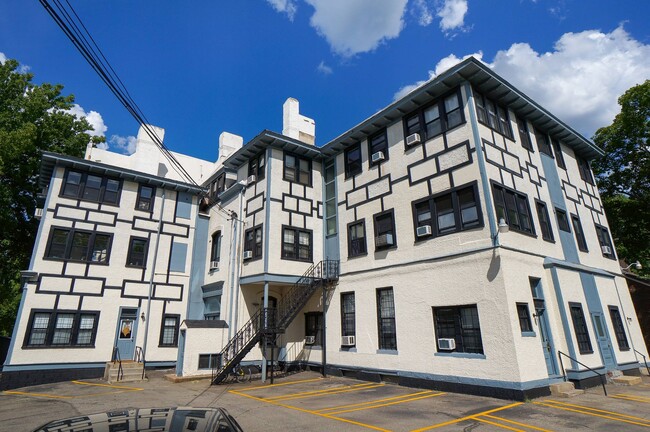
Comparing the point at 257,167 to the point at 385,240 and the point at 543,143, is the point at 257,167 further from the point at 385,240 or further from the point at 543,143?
the point at 543,143

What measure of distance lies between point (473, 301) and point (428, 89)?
8113mm

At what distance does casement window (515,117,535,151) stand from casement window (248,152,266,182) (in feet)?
38.5

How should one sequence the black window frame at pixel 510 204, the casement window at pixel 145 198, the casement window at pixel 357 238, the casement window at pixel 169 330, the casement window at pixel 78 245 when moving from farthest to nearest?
1. the casement window at pixel 145 198
2. the casement window at pixel 169 330
3. the casement window at pixel 78 245
4. the casement window at pixel 357 238
5. the black window frame at pixel 510 204

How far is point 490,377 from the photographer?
33.6 feet

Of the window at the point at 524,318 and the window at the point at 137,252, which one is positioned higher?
the window at the point at 137,252

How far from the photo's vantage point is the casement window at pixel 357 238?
15683 mm

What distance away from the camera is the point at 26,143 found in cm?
1858

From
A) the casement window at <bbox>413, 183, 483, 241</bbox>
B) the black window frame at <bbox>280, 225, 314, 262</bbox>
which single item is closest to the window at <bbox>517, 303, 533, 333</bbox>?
the casement window at <bbox>413, 183, 483, 241</bbox>

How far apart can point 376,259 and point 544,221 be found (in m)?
6.70

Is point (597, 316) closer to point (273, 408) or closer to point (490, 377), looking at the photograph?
point (490, 377)

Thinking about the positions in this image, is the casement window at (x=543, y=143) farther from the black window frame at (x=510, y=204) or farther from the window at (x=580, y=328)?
the window at (x=580, y=328)

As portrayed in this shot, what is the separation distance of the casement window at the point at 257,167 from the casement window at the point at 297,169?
1203 millimetres

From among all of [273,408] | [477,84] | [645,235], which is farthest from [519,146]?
[645,235]

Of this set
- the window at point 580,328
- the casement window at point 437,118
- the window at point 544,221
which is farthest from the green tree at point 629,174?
the casement window at point 437,118
